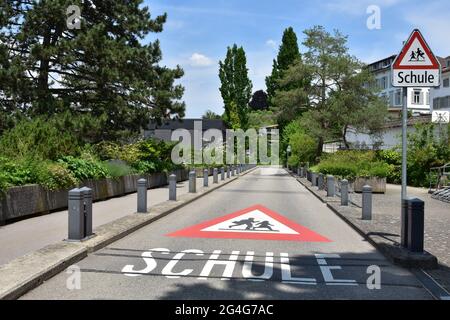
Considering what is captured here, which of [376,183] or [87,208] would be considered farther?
[376,183]

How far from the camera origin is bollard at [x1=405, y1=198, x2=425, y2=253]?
7478 mm

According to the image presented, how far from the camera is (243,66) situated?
76.8 meters

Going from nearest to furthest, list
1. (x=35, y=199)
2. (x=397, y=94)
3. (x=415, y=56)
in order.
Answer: (x=415, y=56) < (x=35, y=199) < (x=397, y=94)

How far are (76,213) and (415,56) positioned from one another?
6.45 metres

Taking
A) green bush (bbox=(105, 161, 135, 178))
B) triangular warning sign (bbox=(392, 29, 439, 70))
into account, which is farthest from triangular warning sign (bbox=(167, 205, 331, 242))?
green bush (bbox=(105, 161, 135, 178))

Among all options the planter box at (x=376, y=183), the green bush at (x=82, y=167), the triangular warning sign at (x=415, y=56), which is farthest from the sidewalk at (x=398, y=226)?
the green bush at (x=82, y=167)

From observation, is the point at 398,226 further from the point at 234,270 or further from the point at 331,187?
the point at 331,187

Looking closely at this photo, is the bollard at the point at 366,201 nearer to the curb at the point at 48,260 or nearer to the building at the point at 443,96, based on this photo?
the curb at the point at 48,260

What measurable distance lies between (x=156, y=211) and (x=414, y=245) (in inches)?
307

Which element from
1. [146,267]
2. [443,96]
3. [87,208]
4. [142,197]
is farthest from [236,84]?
[146,267]

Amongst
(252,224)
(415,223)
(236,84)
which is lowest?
(252,224)

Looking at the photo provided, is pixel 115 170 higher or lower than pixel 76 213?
higher

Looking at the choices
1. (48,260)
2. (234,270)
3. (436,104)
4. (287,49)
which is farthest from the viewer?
(287,49)

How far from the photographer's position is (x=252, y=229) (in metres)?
11.3
